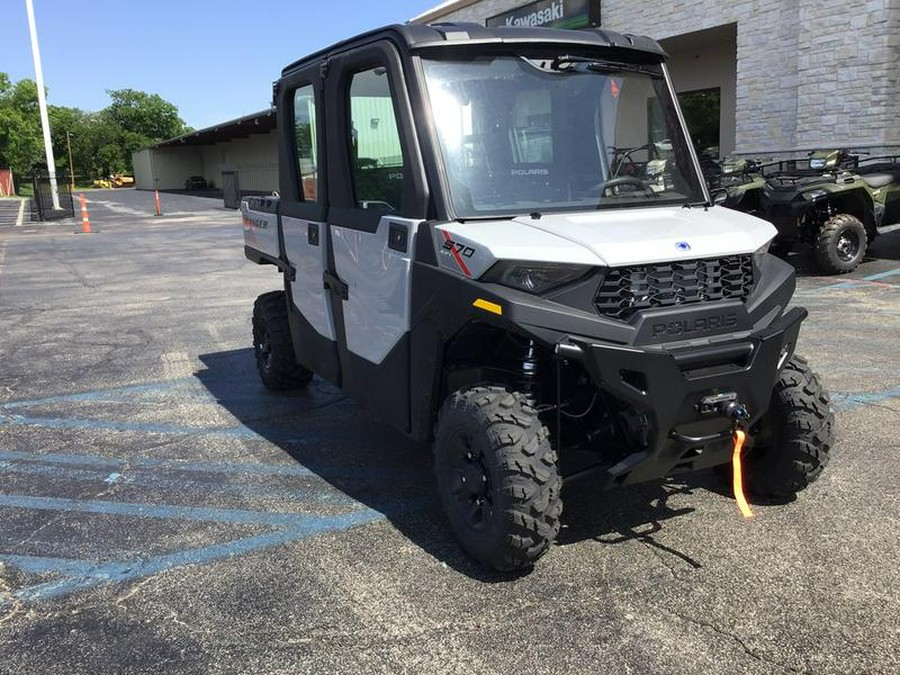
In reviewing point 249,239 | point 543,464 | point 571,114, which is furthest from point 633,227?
point 249,239

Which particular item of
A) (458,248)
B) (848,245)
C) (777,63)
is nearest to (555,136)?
(458,248)

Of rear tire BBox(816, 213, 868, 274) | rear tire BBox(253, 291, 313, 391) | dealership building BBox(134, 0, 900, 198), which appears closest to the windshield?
rear tire BBox(253, 291, 313, 391)

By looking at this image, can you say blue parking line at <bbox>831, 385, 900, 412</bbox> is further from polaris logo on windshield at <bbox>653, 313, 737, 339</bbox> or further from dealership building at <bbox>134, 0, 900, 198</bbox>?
dealership building at <bbox>134, 0, 900, 198</bbox>

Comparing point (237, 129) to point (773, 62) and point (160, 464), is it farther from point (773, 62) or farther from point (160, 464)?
point (160, 464)

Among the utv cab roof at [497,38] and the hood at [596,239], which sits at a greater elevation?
the utv cab roof at [497,38]

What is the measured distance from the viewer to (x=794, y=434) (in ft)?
12.1

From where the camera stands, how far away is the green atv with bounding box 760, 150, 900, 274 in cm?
1050

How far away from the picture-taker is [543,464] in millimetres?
3160

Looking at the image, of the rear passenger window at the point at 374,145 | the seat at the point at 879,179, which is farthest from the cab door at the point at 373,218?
the seat at the point at 879,179

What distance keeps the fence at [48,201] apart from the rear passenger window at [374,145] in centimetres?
2826

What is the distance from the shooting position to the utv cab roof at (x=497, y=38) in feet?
11.6

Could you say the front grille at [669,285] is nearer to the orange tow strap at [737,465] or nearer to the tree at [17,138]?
the orange tow strap at [737,465]

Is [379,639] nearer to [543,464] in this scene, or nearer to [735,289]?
[543,464]

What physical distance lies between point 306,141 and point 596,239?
2.20m
